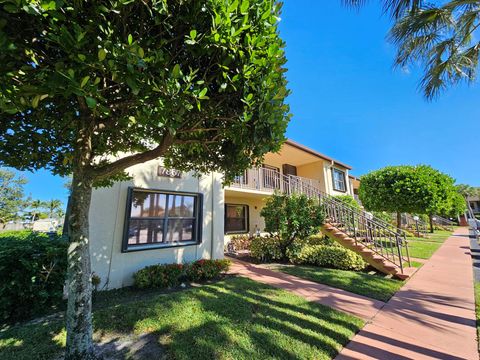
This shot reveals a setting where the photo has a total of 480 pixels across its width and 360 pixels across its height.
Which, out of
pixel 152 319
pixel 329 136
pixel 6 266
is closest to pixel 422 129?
pixel 329 136

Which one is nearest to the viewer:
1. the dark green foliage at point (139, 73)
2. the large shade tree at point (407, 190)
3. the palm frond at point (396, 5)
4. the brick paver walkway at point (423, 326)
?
the dark green foliage at point (139, 73)

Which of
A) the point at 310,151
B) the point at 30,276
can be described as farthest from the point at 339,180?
the point at 30,276

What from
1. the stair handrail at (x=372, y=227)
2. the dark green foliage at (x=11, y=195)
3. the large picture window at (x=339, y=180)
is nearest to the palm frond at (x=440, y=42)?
the stair handrail at (x=372, y=227)

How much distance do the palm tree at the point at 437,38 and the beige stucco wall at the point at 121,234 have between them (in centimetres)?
679

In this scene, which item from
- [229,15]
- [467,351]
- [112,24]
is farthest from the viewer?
[467,351]

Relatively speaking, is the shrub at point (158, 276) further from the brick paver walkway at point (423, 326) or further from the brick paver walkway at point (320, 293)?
the brick paver walkway at point (423, 326)

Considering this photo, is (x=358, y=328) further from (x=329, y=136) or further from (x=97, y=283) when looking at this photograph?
(x=329, y=136)

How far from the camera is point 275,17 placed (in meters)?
2.65

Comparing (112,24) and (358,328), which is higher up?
(112,24)

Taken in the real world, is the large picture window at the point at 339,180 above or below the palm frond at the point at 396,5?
below

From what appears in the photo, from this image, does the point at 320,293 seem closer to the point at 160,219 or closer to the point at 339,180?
the point at 160,219

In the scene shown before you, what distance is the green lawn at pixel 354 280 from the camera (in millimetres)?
5703

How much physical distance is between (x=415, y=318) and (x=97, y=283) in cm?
720

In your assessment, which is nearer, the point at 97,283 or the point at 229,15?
the point at 229,15
